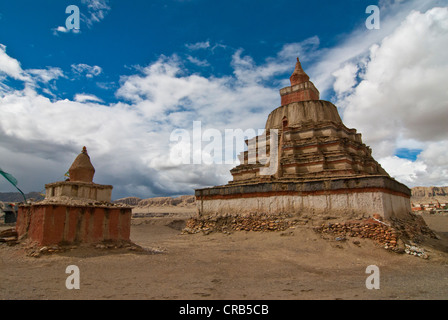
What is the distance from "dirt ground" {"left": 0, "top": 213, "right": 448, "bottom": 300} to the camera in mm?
5164

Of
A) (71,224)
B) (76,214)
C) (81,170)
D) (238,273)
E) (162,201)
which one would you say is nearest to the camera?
(238,273)

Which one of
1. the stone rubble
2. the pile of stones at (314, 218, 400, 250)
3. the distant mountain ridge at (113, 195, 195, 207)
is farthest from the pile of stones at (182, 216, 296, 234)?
the distant mountain ridge at (113, 195, 195, 207)

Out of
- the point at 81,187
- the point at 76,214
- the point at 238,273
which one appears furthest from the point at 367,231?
the point at 81,187

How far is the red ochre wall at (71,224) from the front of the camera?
28.1ft

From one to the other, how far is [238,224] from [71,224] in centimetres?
787

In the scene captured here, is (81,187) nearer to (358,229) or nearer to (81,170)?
Answer: (81,170)

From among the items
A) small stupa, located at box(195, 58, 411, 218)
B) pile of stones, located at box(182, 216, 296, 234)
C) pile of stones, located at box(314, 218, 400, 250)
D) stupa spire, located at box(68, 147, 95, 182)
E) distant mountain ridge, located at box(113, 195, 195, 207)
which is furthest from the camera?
distant mountain ridge, located at box(113, 195, 195, 207)

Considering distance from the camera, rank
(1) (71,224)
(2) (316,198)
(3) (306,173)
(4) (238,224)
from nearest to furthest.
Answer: (1) (71,224) → (2) (316,198) → (4) (238,224) → (3) (306,173)

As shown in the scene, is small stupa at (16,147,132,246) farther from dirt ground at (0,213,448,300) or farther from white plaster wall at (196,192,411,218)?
white plaster wall at (196,192,411,218)

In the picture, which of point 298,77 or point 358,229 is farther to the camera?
point 298,77

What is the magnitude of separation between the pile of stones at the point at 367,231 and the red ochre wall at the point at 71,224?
8031mm

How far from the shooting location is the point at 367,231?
10102 millimetres
